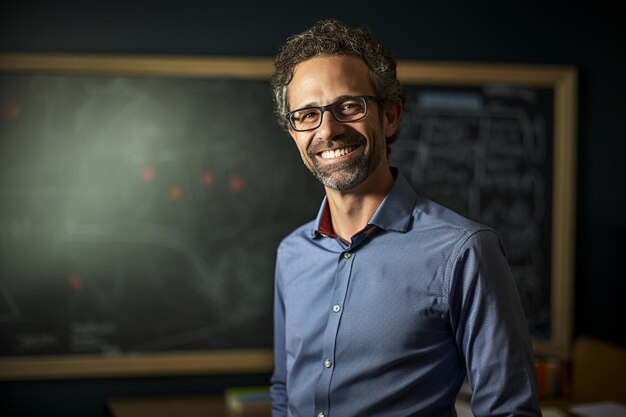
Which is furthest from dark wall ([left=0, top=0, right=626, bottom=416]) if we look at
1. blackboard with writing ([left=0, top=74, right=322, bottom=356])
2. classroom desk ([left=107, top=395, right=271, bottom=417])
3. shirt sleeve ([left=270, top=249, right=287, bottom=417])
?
shirt sleeve ([left=270, top=249, right=287, bottom=417])

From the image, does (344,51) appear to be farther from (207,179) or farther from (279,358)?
(207,179)

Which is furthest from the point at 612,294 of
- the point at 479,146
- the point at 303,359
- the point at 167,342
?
the point at 303,359

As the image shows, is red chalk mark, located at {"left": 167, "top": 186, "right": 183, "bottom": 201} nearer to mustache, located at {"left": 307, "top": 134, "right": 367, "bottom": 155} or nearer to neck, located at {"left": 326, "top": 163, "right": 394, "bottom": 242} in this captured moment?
neck, located at {"left": 326, "top": 163, "right": 394, "bottom": 242}

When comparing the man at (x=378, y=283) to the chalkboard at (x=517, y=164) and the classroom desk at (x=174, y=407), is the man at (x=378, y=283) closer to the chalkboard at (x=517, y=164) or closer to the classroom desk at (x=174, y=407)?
the classroom desk at (x=174, y=407)

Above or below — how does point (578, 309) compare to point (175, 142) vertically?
below

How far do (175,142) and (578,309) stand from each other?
78.0 inches

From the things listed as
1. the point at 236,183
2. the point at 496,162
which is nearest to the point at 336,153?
the point at 236,183

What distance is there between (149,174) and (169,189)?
10 centimetres

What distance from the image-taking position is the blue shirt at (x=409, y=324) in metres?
1.35

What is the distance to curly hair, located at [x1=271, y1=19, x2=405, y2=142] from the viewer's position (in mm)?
1501

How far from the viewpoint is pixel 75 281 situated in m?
2.98

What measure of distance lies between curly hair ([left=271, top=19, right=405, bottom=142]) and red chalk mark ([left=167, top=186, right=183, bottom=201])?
156 cm

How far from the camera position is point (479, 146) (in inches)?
131

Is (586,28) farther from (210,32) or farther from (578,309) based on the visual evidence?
(210,32)
